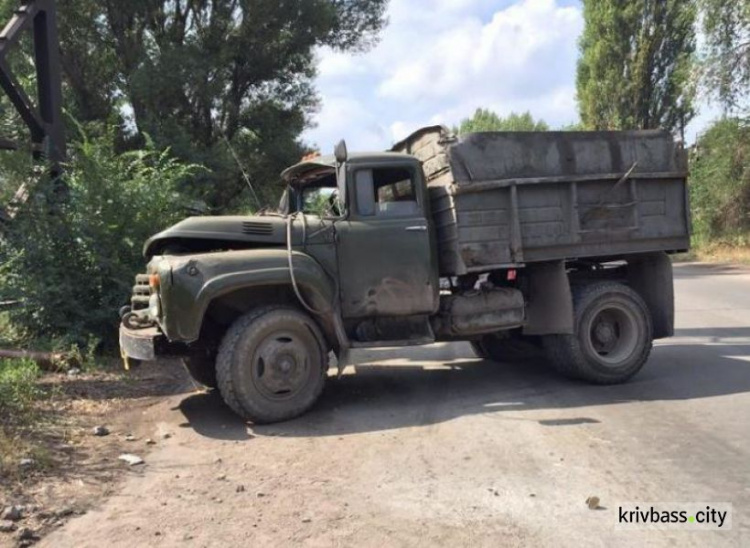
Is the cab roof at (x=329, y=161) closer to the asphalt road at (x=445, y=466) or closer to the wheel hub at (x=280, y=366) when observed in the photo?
the wheel hub at (x=280, y=366)

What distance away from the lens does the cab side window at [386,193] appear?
6793mm

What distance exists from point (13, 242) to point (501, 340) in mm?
6097

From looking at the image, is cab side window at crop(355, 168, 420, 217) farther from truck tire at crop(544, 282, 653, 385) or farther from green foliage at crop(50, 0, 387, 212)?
green foliage at crop(50, 0, 387, 212)

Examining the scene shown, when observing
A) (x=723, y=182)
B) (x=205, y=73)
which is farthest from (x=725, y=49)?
(x=205, y=73)

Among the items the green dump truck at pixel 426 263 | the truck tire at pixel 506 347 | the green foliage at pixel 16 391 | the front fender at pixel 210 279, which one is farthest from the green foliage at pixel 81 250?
the truck tire at pixel 506 347

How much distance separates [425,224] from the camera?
6.88 meters

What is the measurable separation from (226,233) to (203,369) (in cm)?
158

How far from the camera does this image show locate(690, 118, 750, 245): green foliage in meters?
25.5

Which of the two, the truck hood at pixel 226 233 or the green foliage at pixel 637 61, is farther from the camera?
the green foliage at pixel 637 61

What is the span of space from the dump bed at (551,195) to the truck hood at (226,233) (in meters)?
1.36

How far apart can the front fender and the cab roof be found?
4.02 feet

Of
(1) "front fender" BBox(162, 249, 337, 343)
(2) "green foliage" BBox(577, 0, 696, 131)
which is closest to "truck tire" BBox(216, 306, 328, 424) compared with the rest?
(1) "front fender" BBox(162, 249, 337, 343)

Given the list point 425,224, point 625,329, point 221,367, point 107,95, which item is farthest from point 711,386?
point 107,95

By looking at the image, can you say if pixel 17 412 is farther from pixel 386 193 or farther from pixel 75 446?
pixel 386 193
